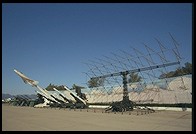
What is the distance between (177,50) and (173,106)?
8.04 m

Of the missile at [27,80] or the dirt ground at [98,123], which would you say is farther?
the missile at [27,80]

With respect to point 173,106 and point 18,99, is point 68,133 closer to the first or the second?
point 173,106

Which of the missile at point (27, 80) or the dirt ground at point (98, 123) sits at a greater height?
the missile at point (27, 80)

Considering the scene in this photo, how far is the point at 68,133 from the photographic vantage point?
12148mm

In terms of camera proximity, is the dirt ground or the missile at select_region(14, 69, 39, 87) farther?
the missile at select_region(14, 69, 39, 87)

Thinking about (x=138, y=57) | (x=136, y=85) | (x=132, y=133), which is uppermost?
(x=138, y=57)

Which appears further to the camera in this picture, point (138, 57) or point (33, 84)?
point (33, 84)

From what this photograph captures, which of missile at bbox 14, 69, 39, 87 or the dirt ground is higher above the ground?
missile at bbox 14, 69, 39, 87

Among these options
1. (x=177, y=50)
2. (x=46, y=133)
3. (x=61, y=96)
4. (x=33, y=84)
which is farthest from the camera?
(x=33, y=84)

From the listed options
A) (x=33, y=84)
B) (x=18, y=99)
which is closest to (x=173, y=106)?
(x=33, y=84)

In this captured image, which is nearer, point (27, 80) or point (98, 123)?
point (98, 123)

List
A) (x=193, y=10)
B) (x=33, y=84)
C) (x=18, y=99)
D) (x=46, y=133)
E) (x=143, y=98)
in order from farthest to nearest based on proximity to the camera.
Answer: (x=18, y=99) → (x=33, y=84) → (x=143, y=98) → (x=46, y=133) → (x=193, y=10)

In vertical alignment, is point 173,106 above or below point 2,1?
below

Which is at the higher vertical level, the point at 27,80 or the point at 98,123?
the point at 27,80
